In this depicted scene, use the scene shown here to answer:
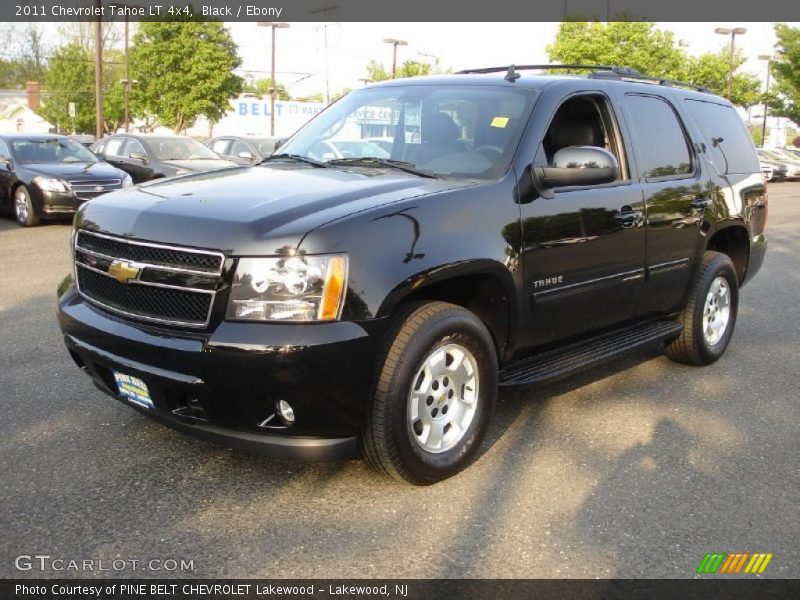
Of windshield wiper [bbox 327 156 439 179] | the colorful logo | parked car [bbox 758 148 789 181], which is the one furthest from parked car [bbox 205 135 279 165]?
parked car [bbox 758 148 789 181]

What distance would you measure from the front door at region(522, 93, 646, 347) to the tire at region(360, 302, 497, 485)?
0.48 meters

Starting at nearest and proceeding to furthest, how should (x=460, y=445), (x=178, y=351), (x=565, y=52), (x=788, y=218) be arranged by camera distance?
(x=178, y=351)
(x=460, y=445)
(x=788, y=218)
(x=565, y=52)

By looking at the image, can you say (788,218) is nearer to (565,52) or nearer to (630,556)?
(630,556)

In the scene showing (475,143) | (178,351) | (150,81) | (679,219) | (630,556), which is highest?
(150,81)

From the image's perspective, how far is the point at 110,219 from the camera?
12.3 feet

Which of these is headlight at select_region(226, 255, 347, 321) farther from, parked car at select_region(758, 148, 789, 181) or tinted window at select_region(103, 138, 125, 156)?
parked car at select_region(758, 148, 789, 181)

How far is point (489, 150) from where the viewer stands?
168 inches

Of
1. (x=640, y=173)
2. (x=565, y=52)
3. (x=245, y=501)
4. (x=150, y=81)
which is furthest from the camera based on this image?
(x=150, y=81)

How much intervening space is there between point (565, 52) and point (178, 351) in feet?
138

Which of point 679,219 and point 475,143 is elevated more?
point 475,143

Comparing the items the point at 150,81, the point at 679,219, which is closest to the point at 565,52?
the point at 150,81

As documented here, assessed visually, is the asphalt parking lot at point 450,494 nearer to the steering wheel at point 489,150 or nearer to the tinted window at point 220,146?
the steering wheel at point 489,150

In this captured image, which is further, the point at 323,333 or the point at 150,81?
the point at 150,81

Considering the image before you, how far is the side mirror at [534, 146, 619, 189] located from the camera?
4172 millimetres
